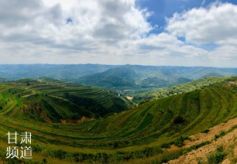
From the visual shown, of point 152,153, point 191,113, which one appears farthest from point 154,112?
point 152,153

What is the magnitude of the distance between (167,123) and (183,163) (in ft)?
359

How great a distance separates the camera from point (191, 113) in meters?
171

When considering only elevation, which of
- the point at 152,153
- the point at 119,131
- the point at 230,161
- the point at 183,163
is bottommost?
the point at 119,131

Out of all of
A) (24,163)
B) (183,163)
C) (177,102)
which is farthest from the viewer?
(177,102)

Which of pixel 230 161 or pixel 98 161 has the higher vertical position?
pixel 230 161

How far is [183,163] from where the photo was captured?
47.6 m

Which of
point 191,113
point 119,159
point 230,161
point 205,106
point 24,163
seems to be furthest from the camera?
point 205,106

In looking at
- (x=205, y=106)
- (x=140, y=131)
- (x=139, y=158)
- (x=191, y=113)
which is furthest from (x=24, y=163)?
(x=205, y=106)

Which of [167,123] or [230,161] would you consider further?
[167,123]

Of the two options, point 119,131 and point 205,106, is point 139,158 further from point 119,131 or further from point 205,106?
point 205,106

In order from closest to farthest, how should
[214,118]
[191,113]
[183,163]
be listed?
[183,163]
[214,118]
[191,113]

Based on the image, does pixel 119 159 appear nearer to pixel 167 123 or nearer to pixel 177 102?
pixel 167 123

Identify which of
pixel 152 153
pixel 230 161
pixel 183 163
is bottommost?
pixel 152 153

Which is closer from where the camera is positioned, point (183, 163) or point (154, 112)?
point (183, 163)
